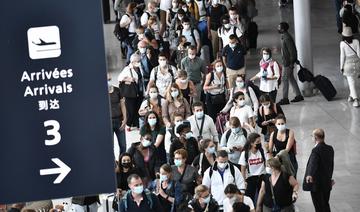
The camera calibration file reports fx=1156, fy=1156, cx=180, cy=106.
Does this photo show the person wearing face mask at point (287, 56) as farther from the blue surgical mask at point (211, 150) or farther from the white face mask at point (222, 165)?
the white face mask at point (222, 165)

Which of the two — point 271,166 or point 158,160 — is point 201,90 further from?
point 271,166

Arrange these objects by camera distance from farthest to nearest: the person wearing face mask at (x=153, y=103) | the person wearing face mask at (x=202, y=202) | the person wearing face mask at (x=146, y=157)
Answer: the person wearing face mask at (x=153, y=103), the person wearing face mask at (x=146, y=157), the person wearing face mask at (x=202, y=202)

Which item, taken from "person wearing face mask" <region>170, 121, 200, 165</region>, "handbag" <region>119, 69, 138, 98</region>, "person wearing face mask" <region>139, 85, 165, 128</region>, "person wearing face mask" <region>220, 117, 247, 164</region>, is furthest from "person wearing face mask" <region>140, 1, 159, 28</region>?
"person wearing face mask" <region>220, 117, 247, 164</region>

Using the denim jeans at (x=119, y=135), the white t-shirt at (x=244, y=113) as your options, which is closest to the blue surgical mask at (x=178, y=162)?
the white t-shirt at (x=244, y=113)

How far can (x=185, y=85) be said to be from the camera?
2000 centimetres

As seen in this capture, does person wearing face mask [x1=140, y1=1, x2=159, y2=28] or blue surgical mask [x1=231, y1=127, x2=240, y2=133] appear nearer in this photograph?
blue surgical mask [x1=231, y1=127, x2=240, y2=133]

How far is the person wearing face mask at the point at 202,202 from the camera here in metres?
13.9

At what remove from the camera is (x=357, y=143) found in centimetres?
2034

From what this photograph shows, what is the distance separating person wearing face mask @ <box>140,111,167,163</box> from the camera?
56.4ft

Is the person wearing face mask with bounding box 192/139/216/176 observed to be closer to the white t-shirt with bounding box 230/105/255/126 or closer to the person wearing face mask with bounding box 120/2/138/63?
the white t-shirt with bounding box 230/105/255/126

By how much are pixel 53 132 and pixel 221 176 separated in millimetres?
7145

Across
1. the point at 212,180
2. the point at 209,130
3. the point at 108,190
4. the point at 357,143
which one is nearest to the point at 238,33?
the point at 357,143

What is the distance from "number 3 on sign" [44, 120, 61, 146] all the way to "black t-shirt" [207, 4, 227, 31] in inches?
730

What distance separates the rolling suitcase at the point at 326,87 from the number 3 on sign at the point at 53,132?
16.4m
